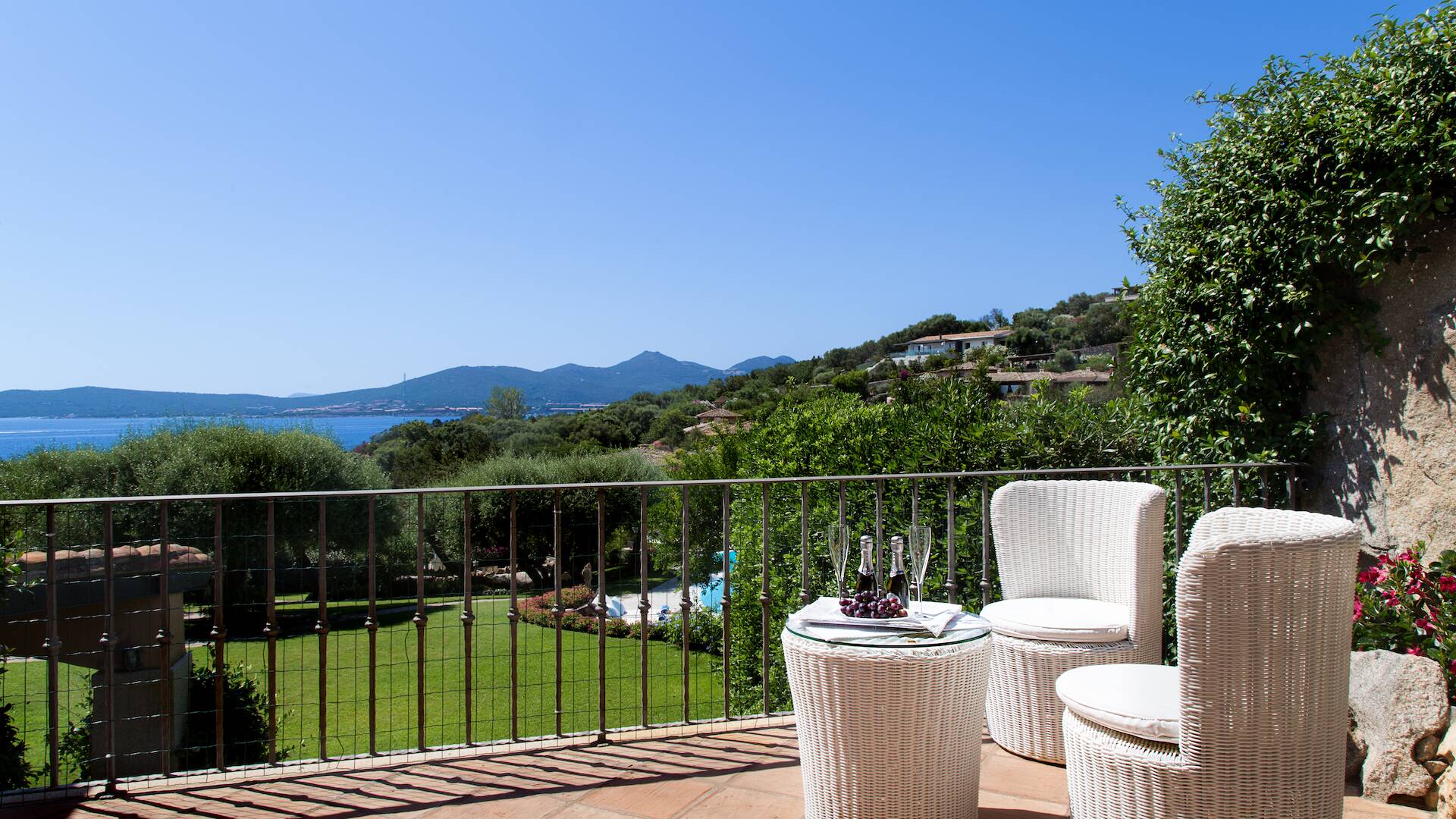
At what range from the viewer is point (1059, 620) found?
9.77ft

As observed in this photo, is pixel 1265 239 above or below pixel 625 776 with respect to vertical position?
above

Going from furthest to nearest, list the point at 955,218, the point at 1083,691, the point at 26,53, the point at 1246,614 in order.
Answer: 1. the point at 955,218
2. the point at 26,53
3. the point at 1083,691
4. the point at 1246,614

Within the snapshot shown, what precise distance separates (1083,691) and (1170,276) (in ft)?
8.81

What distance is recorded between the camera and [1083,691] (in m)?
2.14

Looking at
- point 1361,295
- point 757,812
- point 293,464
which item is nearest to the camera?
point 757,812

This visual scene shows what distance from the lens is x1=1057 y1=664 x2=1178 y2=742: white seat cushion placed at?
196 cm

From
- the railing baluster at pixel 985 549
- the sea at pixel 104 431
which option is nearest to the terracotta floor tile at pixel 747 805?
the railing baluster at pixel 985 549

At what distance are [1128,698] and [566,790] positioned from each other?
5.57ft

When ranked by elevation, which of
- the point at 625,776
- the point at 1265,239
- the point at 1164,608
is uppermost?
the point at 1265,239

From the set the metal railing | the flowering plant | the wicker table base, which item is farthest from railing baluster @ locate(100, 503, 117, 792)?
the flowering plant

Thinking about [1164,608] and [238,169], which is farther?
[238,169]

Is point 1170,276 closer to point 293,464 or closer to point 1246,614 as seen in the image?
point 1246,614

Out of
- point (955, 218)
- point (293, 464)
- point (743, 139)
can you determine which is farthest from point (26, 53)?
point (955, 218)

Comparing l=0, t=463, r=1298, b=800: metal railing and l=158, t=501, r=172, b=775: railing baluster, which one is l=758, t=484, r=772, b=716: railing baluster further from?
l=158, t=501, r=172, b=775: railing baluster
